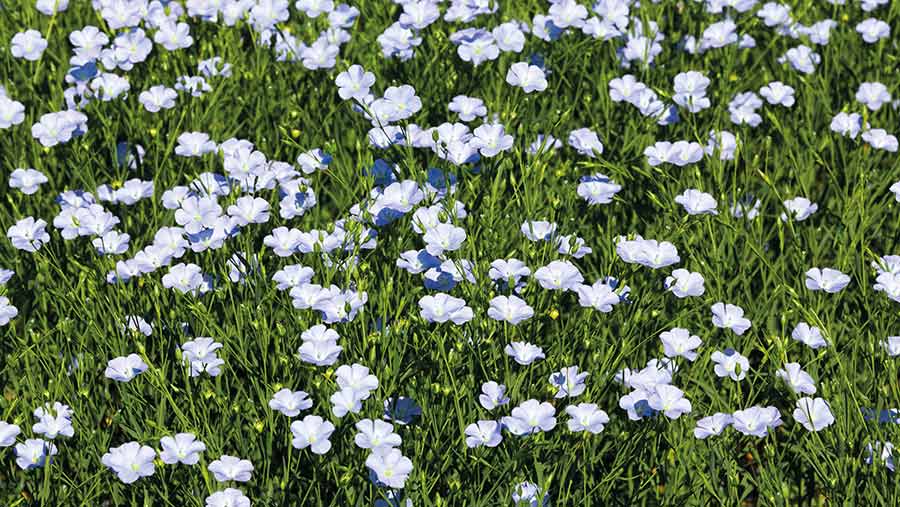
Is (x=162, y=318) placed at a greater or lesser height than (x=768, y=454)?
greater

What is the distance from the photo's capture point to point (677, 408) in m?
2.36

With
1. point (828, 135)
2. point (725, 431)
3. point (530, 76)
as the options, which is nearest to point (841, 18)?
point (828, 135)

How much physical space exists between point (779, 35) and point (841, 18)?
9.8 inches

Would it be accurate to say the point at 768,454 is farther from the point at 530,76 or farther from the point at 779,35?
the point at 779,35

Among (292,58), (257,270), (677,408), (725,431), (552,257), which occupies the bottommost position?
(725,431)

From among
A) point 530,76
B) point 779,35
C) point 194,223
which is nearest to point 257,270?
point 194,223

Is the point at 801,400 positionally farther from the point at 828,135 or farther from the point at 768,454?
the point at 828,135

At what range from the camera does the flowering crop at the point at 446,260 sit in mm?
2463

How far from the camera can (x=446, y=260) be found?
8.96 feet

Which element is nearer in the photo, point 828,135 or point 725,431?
point 725,431

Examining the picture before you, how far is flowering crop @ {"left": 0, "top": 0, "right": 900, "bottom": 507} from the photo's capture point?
246 centimetres

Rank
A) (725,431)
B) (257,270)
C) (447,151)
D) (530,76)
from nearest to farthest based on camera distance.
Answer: (725,431), (257,270), (447,151), (530,76)

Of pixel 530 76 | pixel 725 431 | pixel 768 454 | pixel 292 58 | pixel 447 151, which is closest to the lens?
pixel 768 454

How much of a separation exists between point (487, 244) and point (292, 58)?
4.04ft
